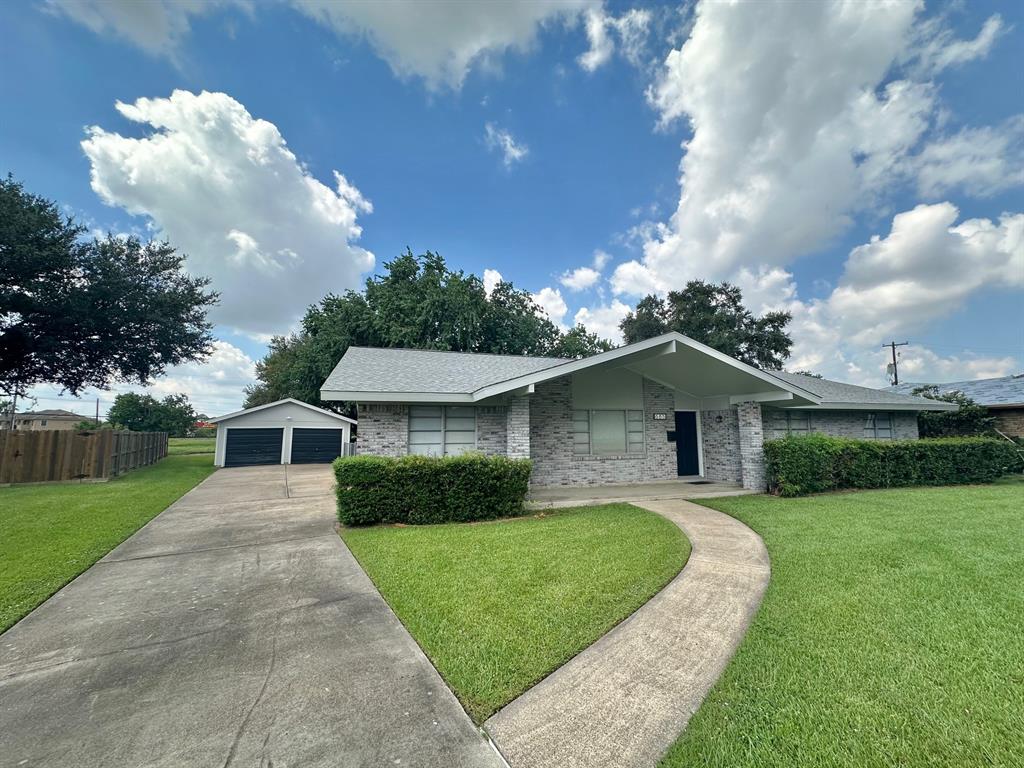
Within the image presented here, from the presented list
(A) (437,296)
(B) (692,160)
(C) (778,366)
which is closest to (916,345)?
(C) (778,366)

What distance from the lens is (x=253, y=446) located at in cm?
2117

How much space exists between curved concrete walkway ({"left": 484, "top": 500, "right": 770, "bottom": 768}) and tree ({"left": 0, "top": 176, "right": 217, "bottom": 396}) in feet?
78.1

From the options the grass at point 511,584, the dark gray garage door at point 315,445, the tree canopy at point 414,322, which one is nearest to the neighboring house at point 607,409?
the grass at point 511,584

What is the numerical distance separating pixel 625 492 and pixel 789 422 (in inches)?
257

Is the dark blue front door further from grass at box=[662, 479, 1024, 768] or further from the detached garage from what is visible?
the detached garage

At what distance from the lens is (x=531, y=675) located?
9.35 feet

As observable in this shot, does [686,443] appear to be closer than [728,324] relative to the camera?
Yes

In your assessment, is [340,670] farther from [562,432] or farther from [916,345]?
[916,345]

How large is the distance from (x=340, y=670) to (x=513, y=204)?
1708 centimetres

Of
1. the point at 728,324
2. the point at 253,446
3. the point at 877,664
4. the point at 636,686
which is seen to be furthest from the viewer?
the point at 728,324

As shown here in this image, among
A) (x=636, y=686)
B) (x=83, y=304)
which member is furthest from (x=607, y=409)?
(x=83, y=304)

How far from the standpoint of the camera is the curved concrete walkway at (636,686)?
2.20 m

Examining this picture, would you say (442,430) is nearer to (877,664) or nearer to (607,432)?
(607,432)

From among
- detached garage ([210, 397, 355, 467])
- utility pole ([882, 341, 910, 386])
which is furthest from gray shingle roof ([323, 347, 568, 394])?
utility pole ([882, 341, 910, 386])
